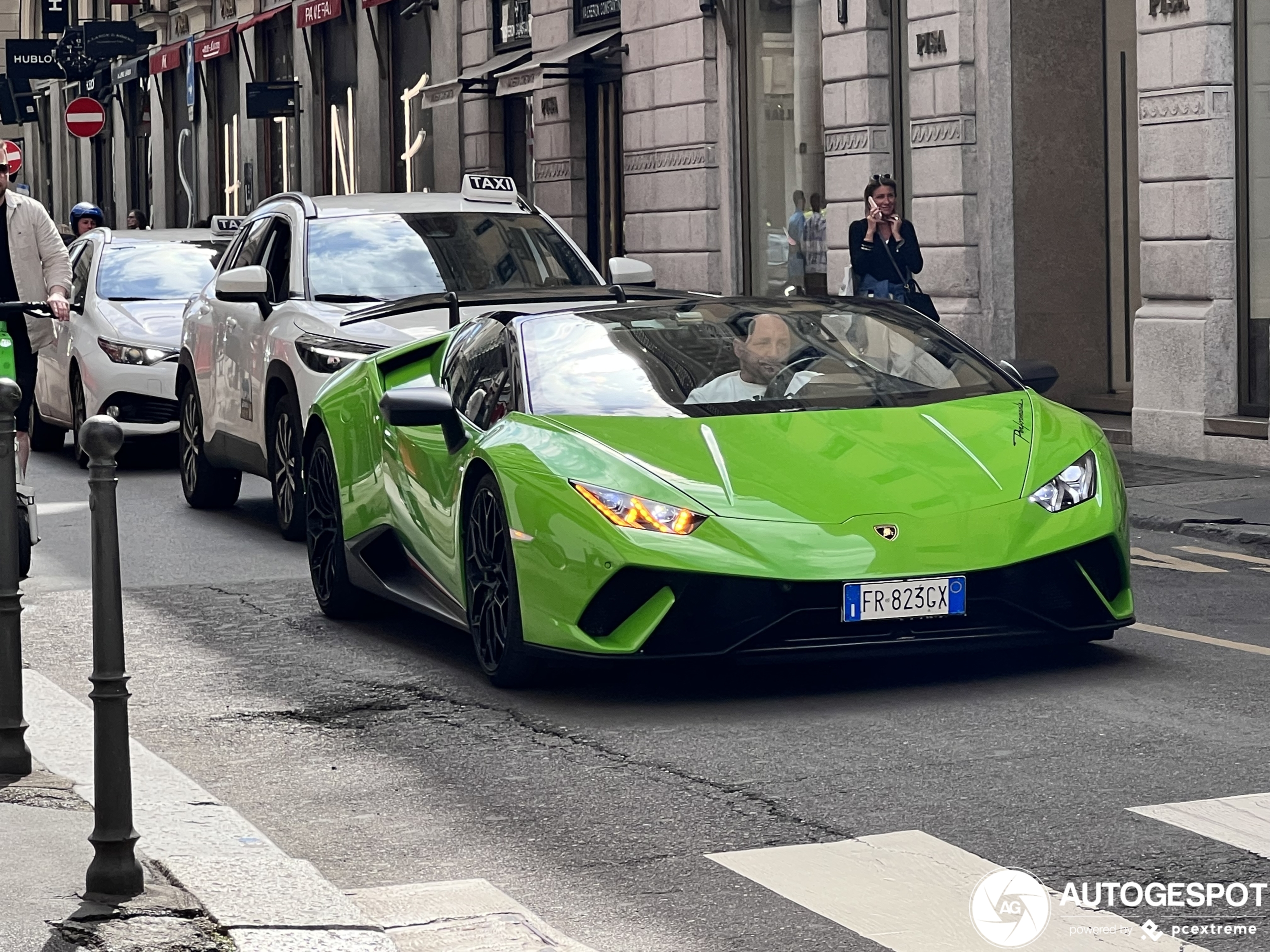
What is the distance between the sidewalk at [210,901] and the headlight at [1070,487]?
2.75 meters

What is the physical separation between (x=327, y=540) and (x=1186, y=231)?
8.37 meters

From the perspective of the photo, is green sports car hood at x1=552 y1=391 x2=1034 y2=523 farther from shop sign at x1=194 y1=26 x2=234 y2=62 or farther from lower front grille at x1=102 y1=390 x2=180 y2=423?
shop sign at x1=194 y1=26 x2=234 y2=62

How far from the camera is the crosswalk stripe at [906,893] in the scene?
4641 mm

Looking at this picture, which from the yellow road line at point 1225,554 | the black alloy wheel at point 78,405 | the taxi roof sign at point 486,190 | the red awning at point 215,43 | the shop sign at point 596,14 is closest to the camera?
the yellow road line at point 1225,554

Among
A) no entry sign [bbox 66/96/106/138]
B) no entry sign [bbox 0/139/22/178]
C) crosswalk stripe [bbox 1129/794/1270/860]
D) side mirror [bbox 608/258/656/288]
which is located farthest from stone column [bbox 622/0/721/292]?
crosswalk stripe [bbox 1129/794/1270/860]

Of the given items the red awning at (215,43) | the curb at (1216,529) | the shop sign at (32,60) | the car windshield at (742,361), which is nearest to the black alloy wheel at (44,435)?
the curb at (1216,529)

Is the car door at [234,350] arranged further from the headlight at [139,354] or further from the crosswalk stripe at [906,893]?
the crosswalk stripe at [906,893]

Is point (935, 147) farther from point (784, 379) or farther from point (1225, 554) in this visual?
point (784, 379)

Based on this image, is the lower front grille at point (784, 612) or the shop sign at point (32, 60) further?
the shop sign at point (32, 60)

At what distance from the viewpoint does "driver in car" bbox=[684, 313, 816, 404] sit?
7836mm

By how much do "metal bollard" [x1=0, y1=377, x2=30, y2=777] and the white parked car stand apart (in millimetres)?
8845

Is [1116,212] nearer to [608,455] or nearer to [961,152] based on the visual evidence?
[961,152]

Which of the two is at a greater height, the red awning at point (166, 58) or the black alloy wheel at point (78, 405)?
the red awning at point (166, 58)

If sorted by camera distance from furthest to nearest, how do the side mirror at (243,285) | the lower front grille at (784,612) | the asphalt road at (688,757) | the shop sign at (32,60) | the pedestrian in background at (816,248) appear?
1. the shop sign at (32,60)
2. the pedestrian in background at (816,248)
3. the side mirror at (243,285)
4. the lower front grille at (784,612)
5. the asphalt road at (688,757)
